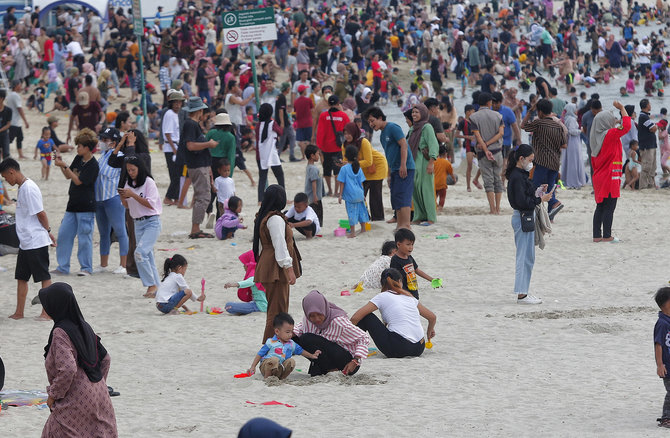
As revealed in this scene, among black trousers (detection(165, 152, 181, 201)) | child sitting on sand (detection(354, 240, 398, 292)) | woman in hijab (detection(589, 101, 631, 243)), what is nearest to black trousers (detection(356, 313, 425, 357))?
child sitting on sand (detection(354, 240, 398, 292))

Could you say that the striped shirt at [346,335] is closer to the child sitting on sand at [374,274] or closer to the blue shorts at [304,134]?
the child sitting on sand at [374,274]

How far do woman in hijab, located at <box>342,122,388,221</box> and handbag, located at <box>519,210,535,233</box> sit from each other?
3.81 meters

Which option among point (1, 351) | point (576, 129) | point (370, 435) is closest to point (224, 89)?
point (576, 129)

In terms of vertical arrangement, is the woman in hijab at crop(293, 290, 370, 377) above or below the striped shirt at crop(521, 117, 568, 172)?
below

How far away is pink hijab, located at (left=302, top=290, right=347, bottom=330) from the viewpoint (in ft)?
25.5

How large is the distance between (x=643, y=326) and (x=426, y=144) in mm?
4965

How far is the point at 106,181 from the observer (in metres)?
11.6

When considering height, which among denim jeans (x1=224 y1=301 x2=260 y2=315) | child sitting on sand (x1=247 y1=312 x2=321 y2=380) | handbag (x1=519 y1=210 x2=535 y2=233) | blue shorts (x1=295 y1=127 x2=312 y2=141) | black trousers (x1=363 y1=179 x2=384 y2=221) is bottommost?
denim jeans (x1=224 y1=301 x2=260 y2=315)

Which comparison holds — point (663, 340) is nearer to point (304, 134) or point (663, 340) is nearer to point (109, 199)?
point (109, 199)

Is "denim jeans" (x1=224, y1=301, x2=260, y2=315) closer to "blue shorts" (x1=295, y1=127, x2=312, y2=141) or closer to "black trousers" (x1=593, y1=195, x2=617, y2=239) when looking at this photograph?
"black trousers" (x1=593, y1=195, x2=617, y2=239)

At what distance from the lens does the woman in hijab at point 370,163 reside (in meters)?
13.8

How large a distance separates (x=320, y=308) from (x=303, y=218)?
571cm

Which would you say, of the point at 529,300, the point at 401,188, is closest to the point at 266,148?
the point at 401,188

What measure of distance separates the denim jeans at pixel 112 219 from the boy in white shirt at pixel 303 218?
2.17 m
